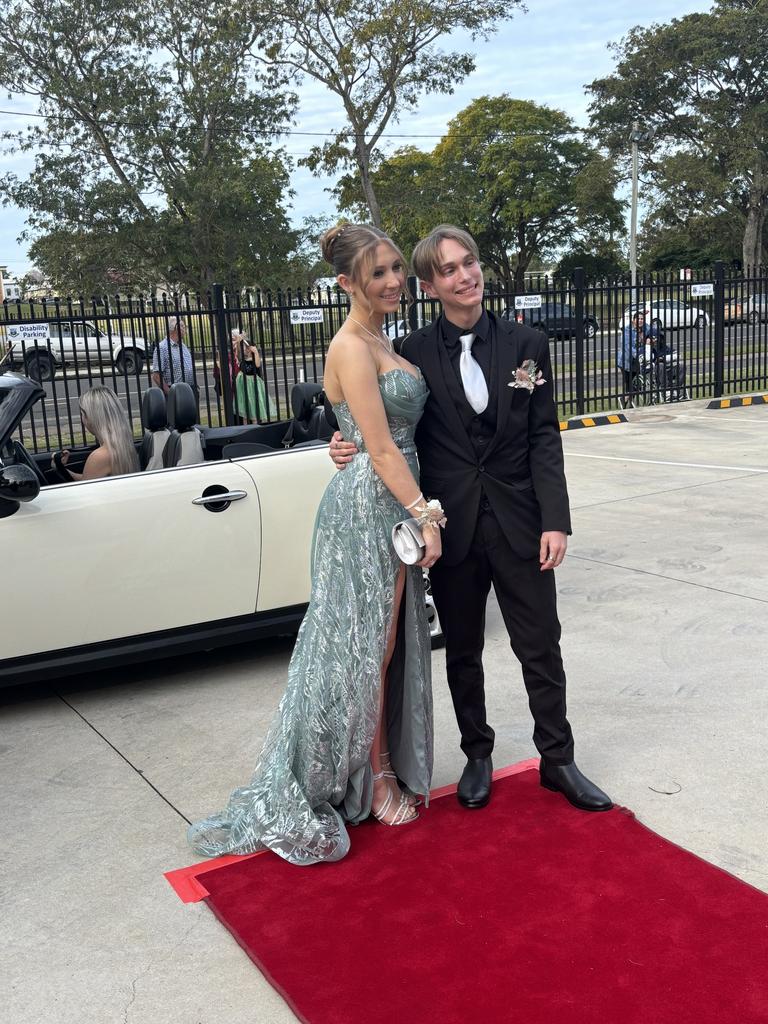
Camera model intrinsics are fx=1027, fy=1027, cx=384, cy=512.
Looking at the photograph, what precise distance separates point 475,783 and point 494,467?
1.09m

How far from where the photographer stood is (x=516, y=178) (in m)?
50.3

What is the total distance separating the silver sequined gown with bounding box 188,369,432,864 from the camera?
3199mm

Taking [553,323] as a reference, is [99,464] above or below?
below

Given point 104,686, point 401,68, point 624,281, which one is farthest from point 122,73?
point 104,686

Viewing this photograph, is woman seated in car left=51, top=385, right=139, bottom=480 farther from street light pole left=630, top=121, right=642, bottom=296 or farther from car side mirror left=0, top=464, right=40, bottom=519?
street light pole left=630, top=121, right=642, bottom=296

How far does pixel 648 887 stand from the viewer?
2.90m

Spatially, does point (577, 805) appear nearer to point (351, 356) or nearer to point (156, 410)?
point (351, 356)

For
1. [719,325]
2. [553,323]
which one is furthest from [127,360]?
[719,325]

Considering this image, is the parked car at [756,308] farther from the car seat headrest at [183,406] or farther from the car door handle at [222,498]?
the car door handle at [222,498]

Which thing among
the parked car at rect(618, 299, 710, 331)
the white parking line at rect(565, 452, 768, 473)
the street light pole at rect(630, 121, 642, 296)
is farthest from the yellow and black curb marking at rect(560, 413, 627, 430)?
the white parking line at rect(565, 452, 768, 473)

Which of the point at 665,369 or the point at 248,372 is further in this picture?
the point at 665,369

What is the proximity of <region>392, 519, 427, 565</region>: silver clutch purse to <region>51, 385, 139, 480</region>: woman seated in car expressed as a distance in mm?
2014

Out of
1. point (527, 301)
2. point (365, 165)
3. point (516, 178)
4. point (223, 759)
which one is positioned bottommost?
point (223, 759)

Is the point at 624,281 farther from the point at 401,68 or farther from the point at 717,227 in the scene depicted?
the point at 717,227
